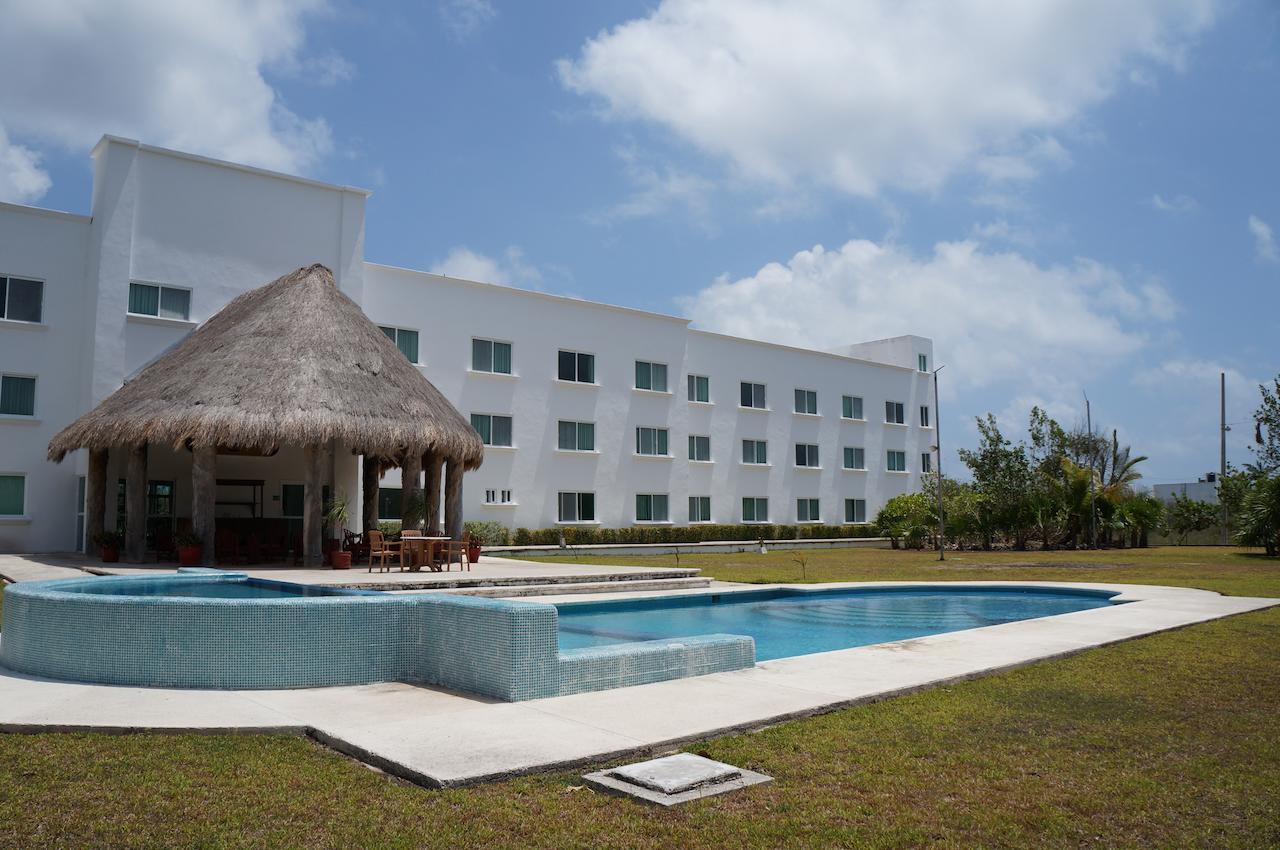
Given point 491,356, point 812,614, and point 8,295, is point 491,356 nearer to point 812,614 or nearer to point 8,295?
point 8,295

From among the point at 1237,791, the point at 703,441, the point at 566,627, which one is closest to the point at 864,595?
the point at 566,627

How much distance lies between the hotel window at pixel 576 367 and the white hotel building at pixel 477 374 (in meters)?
0.06

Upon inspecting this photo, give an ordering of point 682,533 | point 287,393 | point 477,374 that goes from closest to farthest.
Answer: point 287,393, point 477,374, point 682,533

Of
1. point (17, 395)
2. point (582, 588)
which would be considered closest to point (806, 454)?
point (582, 588)

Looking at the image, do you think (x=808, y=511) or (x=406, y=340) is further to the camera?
(x=808, y=511)

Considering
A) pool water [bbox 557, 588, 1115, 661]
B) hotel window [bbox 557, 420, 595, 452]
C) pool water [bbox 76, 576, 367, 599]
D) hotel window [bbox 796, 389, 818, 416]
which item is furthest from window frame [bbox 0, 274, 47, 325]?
hotel window [bbox 796, 389, 818, 416]

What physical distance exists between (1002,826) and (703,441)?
30.5 metres

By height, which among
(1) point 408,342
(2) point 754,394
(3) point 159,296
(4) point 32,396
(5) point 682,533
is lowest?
(5) point 682,533

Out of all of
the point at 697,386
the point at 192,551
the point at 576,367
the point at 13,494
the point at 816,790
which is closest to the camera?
the point at 816,790

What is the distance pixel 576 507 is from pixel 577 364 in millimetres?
4775

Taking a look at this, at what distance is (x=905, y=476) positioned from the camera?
139ft

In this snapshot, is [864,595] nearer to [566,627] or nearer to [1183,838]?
[566,627]

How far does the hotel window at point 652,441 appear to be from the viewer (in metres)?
32.7

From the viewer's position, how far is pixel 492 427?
29.0 metres
